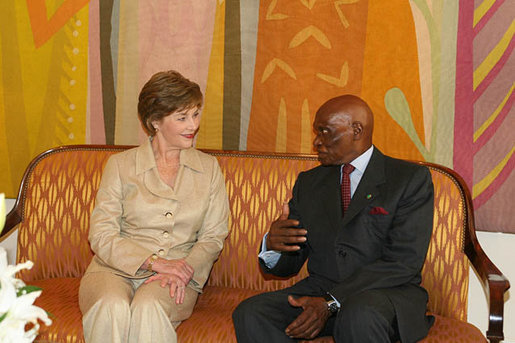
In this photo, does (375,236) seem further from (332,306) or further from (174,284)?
(174,284)

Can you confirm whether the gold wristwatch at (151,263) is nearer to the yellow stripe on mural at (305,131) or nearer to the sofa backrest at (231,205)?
the sofa backrest at (231,205)

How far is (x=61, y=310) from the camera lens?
301cm

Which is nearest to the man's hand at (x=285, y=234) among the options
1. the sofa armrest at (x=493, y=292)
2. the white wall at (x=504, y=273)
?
Answer: the sofa armrest at (x=493, y=292)

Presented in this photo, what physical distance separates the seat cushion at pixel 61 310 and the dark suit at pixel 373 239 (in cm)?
96

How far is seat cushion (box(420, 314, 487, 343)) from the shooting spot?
274 cm

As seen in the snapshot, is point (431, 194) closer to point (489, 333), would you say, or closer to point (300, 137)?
point (489, 333)

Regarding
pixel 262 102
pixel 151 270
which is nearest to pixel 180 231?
pixel 151 270

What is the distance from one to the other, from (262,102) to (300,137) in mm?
327

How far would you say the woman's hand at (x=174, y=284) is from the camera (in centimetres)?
291

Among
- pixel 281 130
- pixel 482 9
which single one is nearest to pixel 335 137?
pixel 281 130

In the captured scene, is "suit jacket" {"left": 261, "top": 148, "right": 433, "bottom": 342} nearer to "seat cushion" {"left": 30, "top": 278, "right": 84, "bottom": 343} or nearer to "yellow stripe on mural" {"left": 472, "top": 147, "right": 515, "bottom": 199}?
"yellow stripe on mural" {"left": 472, "top": 147, "right": 515, "bottom": 199}

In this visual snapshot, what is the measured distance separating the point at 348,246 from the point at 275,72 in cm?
137

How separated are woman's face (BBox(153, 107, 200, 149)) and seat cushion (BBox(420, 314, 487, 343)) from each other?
62.0 inches

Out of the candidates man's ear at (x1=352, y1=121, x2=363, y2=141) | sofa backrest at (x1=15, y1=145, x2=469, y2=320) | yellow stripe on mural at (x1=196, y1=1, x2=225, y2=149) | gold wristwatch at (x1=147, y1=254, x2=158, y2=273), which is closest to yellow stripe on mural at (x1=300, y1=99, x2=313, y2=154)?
sofa backrest at (x1=15, y1=145, x2=469, y2=320)
